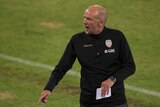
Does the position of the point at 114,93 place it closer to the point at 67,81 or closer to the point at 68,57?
the point at 68,57

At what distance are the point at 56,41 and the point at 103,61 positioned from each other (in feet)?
27.1

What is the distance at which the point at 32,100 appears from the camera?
1147 centimetres

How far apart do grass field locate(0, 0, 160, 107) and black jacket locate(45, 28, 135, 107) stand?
3.77 m

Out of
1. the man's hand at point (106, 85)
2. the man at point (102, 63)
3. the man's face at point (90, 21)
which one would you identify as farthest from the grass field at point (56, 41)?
the man's face at point (90, 21)

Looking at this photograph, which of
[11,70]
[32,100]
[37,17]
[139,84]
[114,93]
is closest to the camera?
[114,93]

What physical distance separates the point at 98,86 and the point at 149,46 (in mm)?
7901

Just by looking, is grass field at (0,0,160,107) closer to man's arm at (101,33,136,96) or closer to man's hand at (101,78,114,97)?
man's arm at (101,33,136,96)

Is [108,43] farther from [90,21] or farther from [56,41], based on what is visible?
[56,41]

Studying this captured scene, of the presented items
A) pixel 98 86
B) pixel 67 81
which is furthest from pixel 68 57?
pixel 67 81

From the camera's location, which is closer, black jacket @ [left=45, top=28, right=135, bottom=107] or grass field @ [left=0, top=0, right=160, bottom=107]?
black jacket @ [left=45, top=28, right=135, bottom=107]

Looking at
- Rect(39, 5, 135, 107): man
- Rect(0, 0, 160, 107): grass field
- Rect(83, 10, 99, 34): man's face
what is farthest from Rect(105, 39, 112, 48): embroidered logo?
Rect(0, 0, 160, 107): grass field

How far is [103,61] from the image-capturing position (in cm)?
745

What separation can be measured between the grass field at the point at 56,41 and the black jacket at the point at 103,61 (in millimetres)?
3768

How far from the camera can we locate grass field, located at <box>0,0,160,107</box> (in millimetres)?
11781
